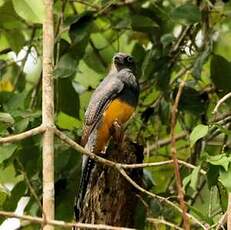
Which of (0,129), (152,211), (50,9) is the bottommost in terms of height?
(152,211)

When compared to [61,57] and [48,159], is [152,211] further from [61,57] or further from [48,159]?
[48,159]

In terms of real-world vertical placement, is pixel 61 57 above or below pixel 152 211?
above

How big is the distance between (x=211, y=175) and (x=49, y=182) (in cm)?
52

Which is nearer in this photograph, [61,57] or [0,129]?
[0,129]

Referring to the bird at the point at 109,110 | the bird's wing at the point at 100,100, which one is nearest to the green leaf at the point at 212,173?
the bird at the point at 109,110

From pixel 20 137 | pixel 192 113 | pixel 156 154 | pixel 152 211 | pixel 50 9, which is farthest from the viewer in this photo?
pixel 156 154

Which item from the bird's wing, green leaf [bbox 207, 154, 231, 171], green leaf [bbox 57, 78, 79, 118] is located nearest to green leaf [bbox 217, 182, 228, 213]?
green leaf [bbox 207, 154, 231, 171]

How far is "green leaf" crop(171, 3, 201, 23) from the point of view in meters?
4.25

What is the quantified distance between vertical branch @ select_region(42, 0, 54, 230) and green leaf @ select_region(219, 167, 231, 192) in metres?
0.54

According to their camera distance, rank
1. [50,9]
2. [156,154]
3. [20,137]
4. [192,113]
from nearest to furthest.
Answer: [20,137] < [50,9] < [192,113] < [156,154]

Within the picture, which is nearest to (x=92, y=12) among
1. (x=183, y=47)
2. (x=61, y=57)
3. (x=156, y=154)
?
(x=61, y=57)

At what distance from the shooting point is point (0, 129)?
11.7 feet

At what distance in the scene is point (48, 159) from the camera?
3.04 m

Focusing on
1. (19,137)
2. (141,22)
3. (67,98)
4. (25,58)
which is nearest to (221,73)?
(141,22)
